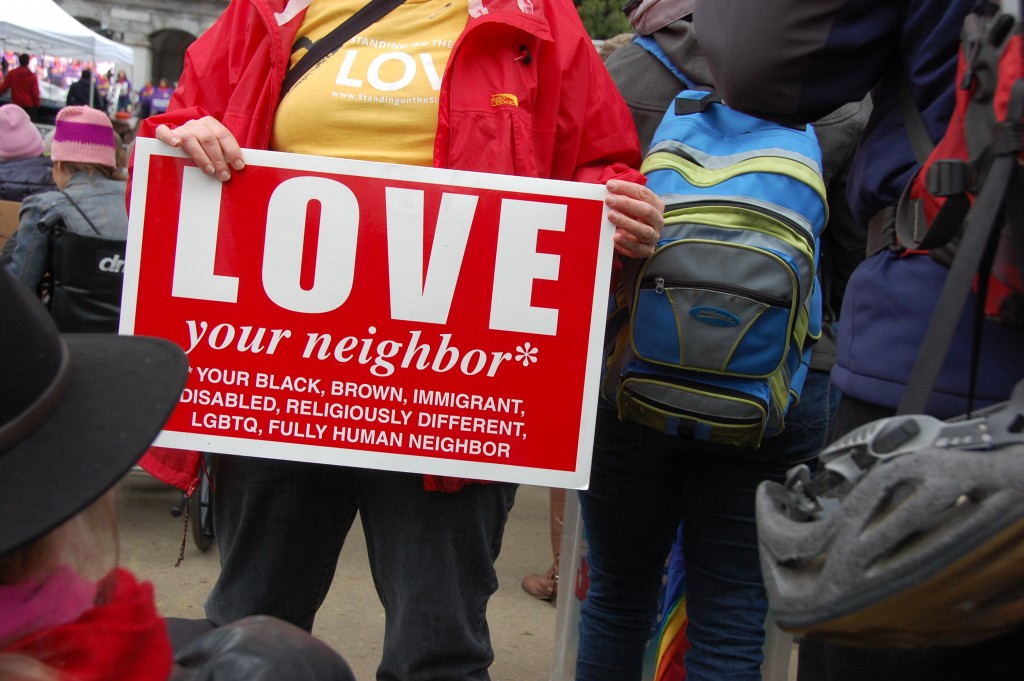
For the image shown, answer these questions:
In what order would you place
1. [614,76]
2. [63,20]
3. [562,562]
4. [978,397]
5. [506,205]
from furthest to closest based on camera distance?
1. [63,20]
2. [562,562]
3. [614,76]
4. [506,205]
5. [978,397]

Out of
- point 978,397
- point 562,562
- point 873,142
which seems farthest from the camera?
point 562,562

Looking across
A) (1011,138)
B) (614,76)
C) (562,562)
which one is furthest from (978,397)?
(562,562)

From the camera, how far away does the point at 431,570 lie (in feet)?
7.18

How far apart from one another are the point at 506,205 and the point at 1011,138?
1.12 metres

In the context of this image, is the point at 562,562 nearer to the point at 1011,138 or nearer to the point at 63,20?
the point at 1011,138

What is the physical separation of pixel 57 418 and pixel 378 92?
4.08 ft

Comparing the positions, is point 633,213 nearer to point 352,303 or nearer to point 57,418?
point 352,303

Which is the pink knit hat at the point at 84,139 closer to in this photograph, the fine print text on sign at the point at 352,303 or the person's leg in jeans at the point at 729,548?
the fine print text on sign at the point at 352,303

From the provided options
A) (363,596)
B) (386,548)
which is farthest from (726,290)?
(363,596)

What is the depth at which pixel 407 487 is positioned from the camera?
7.29 ft

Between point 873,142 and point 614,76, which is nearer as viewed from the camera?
point 873,142

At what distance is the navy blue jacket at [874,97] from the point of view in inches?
58.5

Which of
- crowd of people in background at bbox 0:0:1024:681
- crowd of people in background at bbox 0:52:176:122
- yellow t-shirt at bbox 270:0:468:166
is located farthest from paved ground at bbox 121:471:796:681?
crowd of people in background at bbox 0:52:176:122

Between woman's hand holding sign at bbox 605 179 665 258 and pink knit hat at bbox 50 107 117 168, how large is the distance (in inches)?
161
